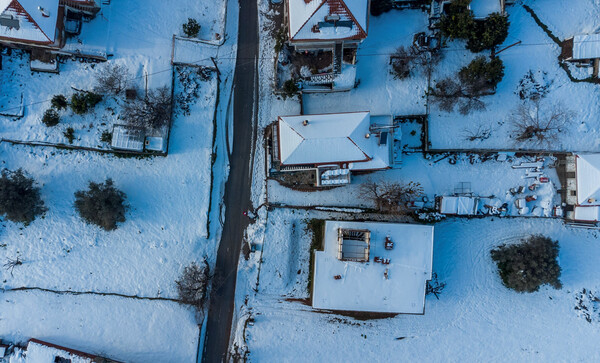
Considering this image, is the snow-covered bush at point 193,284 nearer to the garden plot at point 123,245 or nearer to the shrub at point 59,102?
the garden plot at point 123,245

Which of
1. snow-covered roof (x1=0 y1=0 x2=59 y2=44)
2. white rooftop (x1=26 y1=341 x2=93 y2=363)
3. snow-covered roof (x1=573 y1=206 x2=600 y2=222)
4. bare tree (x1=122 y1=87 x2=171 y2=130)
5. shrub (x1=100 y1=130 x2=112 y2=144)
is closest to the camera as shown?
snow-covered roof (x1=0 y1=0 x2=59 y2=44)

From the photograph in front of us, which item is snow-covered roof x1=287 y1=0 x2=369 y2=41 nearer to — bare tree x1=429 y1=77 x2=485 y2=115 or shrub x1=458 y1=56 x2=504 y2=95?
bare tree x1=429 y1=77 x2=485 y2=115

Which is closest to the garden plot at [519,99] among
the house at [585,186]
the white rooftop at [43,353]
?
the house at [585,186]

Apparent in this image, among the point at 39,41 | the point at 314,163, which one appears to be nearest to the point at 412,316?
the point at 314,163

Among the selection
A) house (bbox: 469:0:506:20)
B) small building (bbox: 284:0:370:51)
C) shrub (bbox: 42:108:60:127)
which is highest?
house (bbox: 469:0:506:20)

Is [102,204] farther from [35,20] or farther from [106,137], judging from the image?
[35,20]

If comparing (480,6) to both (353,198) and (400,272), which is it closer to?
(353,198)

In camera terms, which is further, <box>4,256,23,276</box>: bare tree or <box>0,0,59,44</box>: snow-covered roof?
<box>4,256,23,276</box>: bare tree

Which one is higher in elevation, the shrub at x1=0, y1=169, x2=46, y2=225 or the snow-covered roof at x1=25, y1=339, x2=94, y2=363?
the shrub at x1=0, y1=169, x2=46, y2=225

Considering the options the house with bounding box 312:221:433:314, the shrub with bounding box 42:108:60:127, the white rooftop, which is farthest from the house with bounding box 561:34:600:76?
the white rooftop
